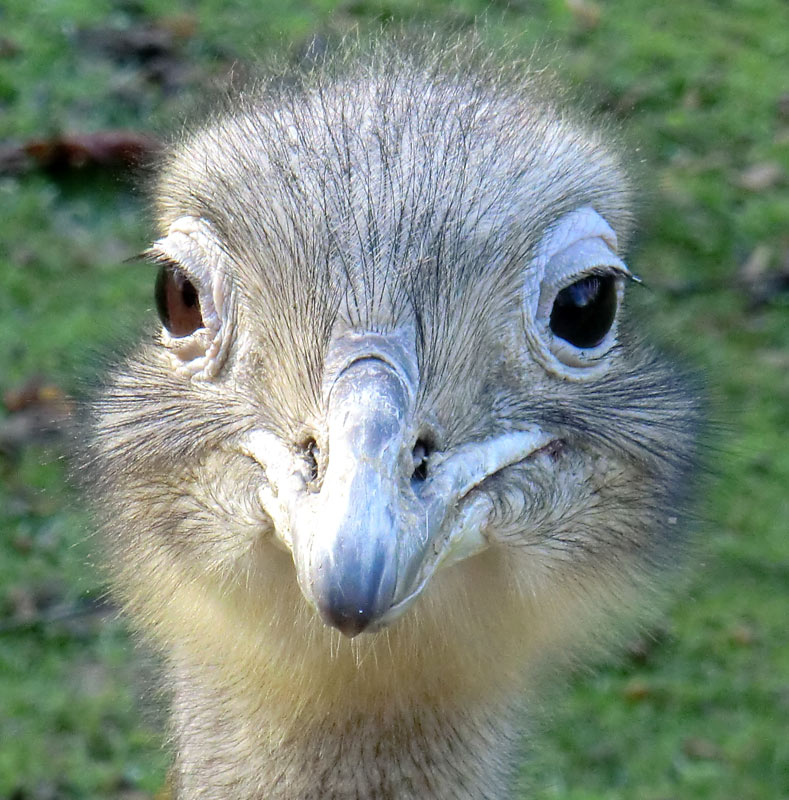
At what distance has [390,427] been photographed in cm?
175

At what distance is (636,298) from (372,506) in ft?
3.79

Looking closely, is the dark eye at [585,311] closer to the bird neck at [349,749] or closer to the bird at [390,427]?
the bird at [390,427]

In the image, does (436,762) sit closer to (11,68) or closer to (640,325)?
(640,325)

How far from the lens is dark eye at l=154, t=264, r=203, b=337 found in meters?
2.26

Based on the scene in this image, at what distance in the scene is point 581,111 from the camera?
8.67 feet

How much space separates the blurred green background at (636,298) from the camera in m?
3.92

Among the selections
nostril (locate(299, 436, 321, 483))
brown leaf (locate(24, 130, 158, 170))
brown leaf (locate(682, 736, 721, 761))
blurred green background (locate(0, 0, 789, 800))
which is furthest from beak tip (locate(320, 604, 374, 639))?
brown leaf (locate(24, 130, 158, 170))

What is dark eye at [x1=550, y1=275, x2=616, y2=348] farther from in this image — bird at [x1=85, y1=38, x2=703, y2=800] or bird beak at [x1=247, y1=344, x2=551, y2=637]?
bird beak at [x1=247, y1=344, x2=551, y2=637]

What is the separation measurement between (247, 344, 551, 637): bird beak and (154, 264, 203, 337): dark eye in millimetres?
395

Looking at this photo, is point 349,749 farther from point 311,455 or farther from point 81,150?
point 81,150

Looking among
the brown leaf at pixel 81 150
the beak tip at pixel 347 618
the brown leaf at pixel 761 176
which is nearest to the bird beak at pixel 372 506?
the beak tip at pixel 347 618

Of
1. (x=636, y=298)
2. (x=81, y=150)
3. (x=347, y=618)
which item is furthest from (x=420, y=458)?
(x=81, y=150)

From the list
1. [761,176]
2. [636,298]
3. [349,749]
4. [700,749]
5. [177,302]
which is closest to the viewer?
[349,749]

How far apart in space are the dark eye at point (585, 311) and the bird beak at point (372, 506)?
357 mm
